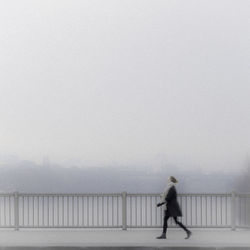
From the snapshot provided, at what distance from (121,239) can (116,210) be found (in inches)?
82.6

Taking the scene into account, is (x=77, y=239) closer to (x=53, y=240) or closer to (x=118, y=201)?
(x=53, y=240)

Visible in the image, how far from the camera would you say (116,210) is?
17.5m

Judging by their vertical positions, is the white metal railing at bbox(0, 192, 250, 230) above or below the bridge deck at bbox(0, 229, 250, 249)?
above

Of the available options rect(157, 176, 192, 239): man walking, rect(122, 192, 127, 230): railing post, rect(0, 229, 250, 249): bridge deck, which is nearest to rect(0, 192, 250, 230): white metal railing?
rect(122, 192, 127, 230): railing post

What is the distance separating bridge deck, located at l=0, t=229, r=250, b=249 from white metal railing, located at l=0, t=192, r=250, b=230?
24 centimetres

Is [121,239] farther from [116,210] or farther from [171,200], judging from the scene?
[116,210]

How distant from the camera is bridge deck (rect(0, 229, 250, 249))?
568 inches

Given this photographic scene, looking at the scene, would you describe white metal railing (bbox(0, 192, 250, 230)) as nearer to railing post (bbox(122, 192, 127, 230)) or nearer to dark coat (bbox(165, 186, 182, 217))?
railing post (bbox(122, 192, 127, 230))

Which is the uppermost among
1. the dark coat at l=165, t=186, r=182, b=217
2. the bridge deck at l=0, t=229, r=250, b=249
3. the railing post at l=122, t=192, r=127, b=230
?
the dark coat at l=165, t=186, r=182, b=217

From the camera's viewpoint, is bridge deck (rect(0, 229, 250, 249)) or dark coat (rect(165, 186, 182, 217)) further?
dark coat (rect(165, 186, 182, 217))

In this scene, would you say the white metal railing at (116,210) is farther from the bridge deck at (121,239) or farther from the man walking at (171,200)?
the man walking at (171,200)

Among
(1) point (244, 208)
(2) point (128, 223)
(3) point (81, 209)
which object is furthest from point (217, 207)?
(3) point (81, 209)

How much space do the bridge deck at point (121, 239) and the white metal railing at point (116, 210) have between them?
0.24 m

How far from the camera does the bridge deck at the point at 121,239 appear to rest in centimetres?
1443
